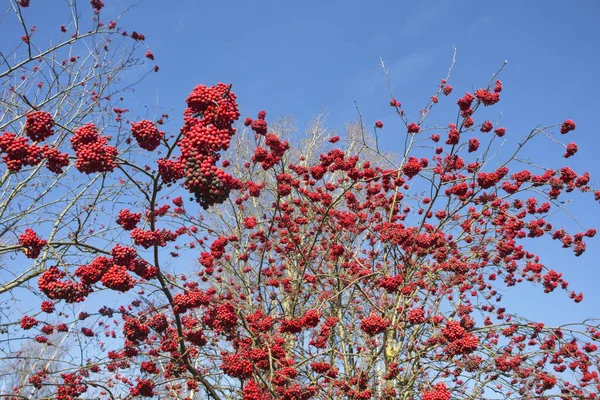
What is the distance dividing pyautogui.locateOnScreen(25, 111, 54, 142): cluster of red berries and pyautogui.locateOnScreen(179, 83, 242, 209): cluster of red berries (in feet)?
2.58

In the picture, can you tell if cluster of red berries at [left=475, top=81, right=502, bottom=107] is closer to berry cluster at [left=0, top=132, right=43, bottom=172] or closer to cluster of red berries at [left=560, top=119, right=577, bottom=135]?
cluster of red berries at [left=560, top=119, right=577, bottom=135]

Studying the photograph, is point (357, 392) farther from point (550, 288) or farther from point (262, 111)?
point (550, 288)

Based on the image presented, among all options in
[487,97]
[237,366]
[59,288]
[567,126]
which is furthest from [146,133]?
[567,126]

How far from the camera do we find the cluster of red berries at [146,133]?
220 centimetres

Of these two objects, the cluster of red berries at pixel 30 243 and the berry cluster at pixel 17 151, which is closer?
the berry cluster at pixel 17 151

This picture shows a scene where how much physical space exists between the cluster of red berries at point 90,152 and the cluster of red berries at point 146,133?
15 centimetres

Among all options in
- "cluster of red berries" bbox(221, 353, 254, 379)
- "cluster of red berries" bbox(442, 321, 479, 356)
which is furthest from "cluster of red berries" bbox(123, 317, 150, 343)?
"cluster of red berries" bbox(442, 321, 479, 356)

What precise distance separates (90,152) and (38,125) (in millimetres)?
422

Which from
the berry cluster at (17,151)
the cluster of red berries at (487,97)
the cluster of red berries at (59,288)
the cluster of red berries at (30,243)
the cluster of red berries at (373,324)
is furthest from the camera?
the cluster of red berries at (487,97)

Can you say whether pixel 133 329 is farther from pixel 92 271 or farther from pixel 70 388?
pixel 70 388

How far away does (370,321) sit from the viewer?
12.4ft

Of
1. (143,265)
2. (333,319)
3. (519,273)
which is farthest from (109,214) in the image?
(519,273)

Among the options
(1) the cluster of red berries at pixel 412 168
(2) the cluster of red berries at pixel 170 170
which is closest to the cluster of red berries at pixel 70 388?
(2) the cluster of red berries at pixel 170 170

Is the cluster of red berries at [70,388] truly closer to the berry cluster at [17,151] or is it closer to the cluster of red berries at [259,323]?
the cluster of red berries at [259,323]
